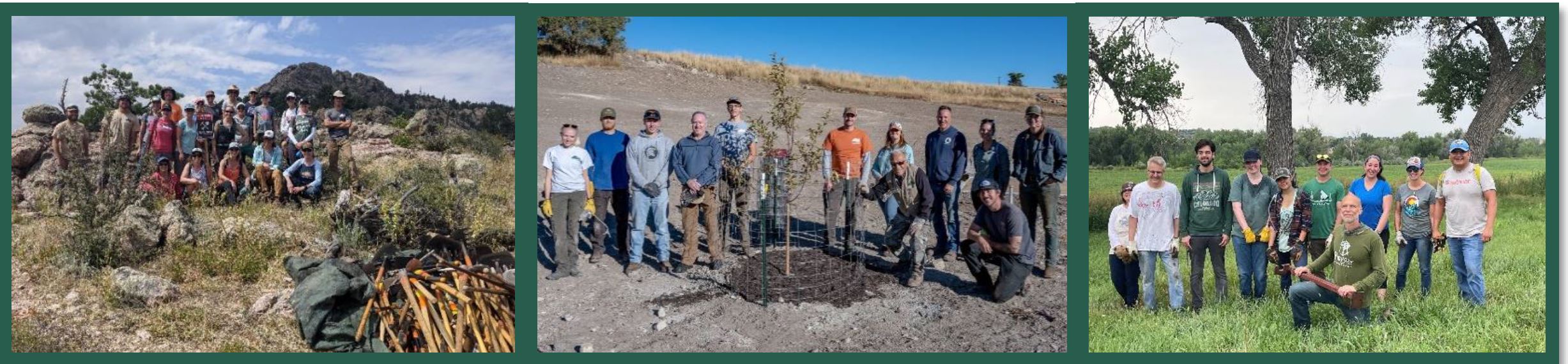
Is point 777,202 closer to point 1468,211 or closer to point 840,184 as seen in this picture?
point 840,184

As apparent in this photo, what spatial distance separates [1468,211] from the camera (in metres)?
5.09

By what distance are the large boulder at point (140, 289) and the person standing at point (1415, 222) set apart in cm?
633

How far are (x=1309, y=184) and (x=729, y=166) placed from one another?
300 cm

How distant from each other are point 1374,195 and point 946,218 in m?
2.18

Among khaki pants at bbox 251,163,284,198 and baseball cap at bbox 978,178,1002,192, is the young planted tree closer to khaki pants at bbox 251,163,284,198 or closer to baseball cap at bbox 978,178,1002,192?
baseball cap at bbox 978,178,1002,192

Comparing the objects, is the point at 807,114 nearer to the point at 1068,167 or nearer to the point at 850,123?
the point at 850,123

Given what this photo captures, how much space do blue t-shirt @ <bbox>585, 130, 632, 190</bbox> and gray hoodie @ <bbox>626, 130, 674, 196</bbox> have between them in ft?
0.16

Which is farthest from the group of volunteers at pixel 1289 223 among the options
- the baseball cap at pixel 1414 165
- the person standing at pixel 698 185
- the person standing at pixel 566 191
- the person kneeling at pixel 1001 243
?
the person standing at pixel 566 191

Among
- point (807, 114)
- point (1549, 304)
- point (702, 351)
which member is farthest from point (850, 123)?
point (1549, 304)

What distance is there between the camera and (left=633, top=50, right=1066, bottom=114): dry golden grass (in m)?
5.38

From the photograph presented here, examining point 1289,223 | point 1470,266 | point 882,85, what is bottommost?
point 1470,266

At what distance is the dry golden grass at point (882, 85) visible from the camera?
5375mm

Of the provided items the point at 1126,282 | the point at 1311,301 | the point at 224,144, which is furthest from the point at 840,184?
the point at 224,144

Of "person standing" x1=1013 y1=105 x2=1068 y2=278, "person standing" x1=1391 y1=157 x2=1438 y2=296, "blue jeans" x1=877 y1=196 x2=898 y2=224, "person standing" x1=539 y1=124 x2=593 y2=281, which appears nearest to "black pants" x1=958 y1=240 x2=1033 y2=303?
"person standing" x1=1013 y1=105 x2=1068 y2=278
